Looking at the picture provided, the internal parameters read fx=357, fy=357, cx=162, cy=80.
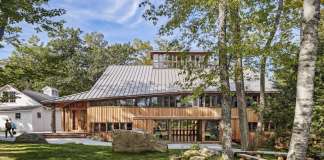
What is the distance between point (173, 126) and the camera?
2781 cm

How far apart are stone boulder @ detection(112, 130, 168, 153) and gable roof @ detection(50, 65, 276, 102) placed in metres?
10.8

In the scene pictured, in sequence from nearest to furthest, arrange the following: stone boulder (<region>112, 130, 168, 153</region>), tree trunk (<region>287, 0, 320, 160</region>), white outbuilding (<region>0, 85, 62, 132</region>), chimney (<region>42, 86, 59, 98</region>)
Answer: tree trunk (<region>287, 0, 320, 160</region>) → stone boulder (<region>112, 130, 168, 153</region>) → white outbuilding (<region>0, 85, 62, 132</region>) → chimney (<region>42, 86, 59, 98</region>)

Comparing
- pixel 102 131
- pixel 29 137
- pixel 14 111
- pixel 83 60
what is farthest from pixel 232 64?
pixel 83 60

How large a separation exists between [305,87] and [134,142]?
11191 millimetres

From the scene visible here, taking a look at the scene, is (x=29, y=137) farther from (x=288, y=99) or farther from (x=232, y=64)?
(x=288, y=99)

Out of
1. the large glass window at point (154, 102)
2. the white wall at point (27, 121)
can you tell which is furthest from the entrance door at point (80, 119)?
the white wall at point (27, 121)

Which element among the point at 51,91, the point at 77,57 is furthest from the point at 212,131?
the point at 77,57

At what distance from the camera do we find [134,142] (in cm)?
1625

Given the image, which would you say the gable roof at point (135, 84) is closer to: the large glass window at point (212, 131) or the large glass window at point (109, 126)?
the large glass window at point (109, 126)

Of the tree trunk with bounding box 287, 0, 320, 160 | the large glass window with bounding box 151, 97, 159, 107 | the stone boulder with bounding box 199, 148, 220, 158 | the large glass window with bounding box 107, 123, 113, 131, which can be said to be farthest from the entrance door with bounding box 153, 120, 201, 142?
the tree trunk with bounding box 287, 0, 320, 160

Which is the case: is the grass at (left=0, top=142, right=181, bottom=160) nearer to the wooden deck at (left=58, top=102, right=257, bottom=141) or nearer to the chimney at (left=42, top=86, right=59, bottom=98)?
the wooden deck at (left=58, top=102, right=257, bottom=141)

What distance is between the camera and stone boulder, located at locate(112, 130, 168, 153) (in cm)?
1619

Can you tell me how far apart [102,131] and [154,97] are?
483cm

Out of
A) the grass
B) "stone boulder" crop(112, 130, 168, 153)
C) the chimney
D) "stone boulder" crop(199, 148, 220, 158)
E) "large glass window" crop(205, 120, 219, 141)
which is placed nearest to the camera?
"stone boulder" crop(199, 148, 220, 158)
